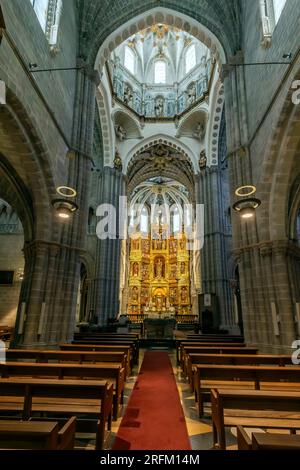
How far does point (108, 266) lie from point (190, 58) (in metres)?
20.3

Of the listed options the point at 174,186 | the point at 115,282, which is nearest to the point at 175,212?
the point at 174,186

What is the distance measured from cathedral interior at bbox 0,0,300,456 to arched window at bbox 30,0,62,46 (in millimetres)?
55

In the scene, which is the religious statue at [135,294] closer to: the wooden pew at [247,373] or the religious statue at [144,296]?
the religious statue at [144,296]

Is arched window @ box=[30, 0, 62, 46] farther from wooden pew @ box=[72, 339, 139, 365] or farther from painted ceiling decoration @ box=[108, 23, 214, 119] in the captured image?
painted ceiling decoration @ box=[108, 23, 214, 119]

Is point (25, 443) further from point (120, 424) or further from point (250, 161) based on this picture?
point (250, 161)

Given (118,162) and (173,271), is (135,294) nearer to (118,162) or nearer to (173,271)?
(173,271)

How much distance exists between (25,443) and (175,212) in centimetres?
3846

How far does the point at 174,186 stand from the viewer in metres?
37.8

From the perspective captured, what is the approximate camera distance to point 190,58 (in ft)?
83.1

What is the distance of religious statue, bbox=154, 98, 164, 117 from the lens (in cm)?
2532

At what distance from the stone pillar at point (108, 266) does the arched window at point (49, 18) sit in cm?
1214

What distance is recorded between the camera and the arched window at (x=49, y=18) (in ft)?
31.0

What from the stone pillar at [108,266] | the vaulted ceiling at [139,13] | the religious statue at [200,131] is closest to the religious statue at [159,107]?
the religious statue at [200,131]

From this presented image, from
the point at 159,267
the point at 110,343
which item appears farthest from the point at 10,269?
the point at 159,267
